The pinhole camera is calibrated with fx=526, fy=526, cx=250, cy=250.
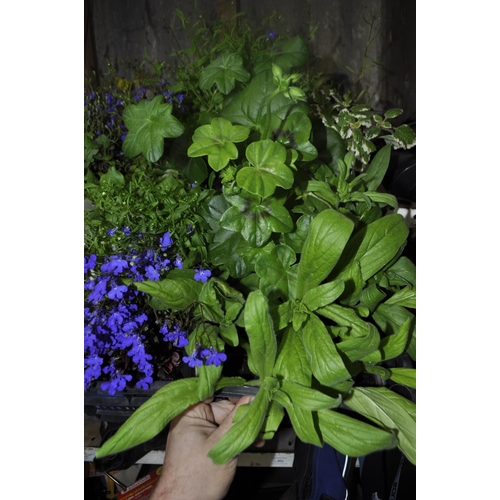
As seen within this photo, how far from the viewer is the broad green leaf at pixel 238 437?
491 millimetres

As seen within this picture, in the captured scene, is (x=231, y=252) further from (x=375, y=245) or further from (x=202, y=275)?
(x=375, y=245)

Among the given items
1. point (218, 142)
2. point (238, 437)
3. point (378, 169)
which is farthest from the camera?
point (378, 169)

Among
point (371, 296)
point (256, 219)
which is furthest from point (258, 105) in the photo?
point (371, 296)

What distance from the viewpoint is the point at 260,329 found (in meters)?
0.50

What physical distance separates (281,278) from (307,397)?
15 cm

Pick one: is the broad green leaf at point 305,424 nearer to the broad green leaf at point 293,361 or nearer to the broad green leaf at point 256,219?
the broad green leaf at point 293,361

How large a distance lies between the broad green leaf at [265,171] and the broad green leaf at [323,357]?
152 mm

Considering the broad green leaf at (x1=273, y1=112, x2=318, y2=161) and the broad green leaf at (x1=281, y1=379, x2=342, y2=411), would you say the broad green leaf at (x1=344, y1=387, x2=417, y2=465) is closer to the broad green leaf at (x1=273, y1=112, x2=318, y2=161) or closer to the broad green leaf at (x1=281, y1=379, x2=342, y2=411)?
the broad green leaf at (x1=281, y1=379, x2=342, y2=411)

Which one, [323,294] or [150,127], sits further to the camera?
[150,127]

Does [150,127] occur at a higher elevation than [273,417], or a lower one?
higher

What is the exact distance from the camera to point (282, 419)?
1.96 feet

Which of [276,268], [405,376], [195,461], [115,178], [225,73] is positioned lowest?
[195,461]

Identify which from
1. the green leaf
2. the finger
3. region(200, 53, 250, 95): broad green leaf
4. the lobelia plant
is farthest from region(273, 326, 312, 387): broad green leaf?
region(200, 53, 250, 95): broad green leaf
